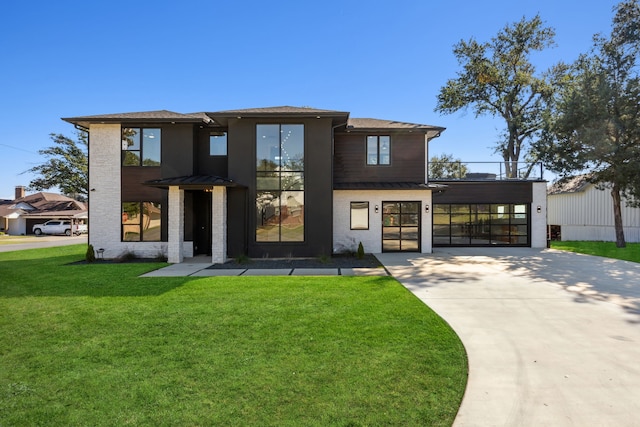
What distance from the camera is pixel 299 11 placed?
14438 millimetres

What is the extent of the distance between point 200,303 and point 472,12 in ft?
51.2

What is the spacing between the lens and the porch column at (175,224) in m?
11.9

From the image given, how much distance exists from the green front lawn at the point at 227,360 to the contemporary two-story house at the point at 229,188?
5851mm

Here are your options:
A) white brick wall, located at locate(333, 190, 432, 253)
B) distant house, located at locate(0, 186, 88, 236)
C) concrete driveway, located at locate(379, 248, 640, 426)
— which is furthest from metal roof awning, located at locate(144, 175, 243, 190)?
distant house, located at locate(0, 186, 88, 236)

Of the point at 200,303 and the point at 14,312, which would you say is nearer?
the point at 14,312

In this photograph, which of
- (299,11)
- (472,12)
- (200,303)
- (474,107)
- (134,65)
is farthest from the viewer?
(474,107)

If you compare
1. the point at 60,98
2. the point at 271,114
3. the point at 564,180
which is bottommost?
the point at 564,180

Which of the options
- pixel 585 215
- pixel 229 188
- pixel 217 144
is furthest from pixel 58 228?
pixel 585 215

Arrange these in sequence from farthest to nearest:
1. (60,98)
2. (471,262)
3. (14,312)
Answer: (60,98) → (471,262) → (14,312)

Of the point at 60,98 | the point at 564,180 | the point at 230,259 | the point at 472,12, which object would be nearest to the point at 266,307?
the point at 230,259

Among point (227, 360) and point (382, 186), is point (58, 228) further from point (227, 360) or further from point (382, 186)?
point (227, 360)

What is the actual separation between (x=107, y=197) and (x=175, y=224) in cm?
381

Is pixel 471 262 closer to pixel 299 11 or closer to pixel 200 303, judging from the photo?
pixel 200 303

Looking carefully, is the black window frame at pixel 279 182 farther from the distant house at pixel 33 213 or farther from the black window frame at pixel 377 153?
the distant house at pixel 33 213
